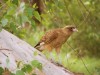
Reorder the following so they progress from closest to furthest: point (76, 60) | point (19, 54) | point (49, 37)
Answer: point (19, 54)
point (49, 37)
point (76, 60)

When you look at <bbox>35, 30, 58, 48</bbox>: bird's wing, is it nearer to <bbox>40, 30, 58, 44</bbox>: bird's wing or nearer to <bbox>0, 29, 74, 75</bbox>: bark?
<bbox>40, 30, 58, 44</bbox>: bird's wing

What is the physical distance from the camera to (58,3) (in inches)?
140

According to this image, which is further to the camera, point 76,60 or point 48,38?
point 76,60

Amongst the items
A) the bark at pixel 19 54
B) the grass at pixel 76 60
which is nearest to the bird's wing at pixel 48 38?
the bark at pixel 19 54

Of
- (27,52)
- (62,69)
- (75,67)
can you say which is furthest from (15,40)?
(75,67)

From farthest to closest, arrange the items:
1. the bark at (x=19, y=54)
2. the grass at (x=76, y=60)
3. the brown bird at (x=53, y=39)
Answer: the grass at (x=76, y=60) < the brown bird at (x=53, y=39) < the bark at (x=19, y=54)

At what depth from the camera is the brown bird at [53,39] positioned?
18.7ft

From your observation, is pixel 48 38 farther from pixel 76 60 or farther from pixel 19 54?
pixel 76 60

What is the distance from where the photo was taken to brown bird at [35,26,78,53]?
5.70 m

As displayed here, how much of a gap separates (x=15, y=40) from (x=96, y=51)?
20.1 ft

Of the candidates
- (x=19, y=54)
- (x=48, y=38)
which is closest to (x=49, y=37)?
(x=48, y=38)

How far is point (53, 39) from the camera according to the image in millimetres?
5797

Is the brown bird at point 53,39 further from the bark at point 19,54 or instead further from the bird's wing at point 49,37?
the bark at point 19,54

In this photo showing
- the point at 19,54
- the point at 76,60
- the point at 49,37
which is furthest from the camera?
the point at 76,60
